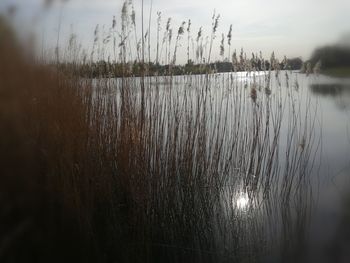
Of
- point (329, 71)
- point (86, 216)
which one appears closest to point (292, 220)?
point (86, 216)

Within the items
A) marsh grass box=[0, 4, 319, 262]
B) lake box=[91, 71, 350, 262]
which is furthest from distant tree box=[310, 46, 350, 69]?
marsh grass box=[0, 4, 319, 262]

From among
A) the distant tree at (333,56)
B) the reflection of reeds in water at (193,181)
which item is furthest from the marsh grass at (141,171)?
the distant tree at (333,56)

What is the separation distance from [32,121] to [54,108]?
0.16 m

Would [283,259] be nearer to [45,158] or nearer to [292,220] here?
[292,220]

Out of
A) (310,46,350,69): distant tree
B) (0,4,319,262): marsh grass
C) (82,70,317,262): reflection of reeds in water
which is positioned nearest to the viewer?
(0,4,319,262): marsh grass

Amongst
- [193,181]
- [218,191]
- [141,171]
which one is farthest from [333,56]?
[141,171]

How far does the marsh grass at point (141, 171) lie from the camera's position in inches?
80.7

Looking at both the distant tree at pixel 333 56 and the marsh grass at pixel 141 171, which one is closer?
the marsh grass at pixel 141 171

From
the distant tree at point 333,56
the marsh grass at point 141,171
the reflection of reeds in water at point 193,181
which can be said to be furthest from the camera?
the distant tree at point 333,56

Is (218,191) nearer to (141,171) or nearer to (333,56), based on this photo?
(141,171)

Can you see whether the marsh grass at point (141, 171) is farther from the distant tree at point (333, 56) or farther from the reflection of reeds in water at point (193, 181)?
the distant tree at point (333, 56)

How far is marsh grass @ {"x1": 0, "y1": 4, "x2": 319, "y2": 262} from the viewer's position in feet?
6.72

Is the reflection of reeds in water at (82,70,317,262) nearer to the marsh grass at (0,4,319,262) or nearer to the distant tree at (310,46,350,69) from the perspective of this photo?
the marsh grass at (0,4,319,262)

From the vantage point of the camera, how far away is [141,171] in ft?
8.30
